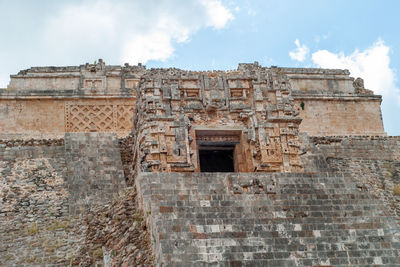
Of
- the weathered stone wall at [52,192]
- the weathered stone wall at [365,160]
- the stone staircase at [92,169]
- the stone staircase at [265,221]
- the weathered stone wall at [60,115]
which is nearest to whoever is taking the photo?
the stone staircase at [265,221]

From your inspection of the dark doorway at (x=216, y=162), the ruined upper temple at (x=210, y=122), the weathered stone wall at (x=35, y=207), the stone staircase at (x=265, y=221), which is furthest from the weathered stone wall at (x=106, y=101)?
the stone staircase at (x=265, y=221)

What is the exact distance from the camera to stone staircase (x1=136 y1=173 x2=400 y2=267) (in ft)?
34.8

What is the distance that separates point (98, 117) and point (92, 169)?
559 cm

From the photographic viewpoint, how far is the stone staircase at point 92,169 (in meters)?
14.6

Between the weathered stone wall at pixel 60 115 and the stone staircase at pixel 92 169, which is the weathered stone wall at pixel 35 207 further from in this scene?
the weathered stone wall at pixel 60 115

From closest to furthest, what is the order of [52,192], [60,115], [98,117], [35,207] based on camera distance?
[35,207] → [52,192] → [60,115] → [98,117]

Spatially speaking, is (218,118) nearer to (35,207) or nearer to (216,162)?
(216,162)

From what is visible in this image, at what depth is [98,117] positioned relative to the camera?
20906mm

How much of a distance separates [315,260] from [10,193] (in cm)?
749

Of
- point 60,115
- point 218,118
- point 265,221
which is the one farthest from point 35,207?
point 60,115

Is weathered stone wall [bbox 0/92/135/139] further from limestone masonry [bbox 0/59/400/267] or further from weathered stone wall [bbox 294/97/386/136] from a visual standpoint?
weathered stone wall [bbox 294/97/386/136]

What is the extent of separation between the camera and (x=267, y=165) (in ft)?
47.6

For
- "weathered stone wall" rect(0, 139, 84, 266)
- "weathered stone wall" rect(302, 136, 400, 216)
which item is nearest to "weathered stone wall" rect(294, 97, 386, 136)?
"weathered stone wall" rect(302, 136, 400, 216)

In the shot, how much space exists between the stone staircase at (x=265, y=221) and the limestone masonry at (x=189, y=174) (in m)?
0.02
